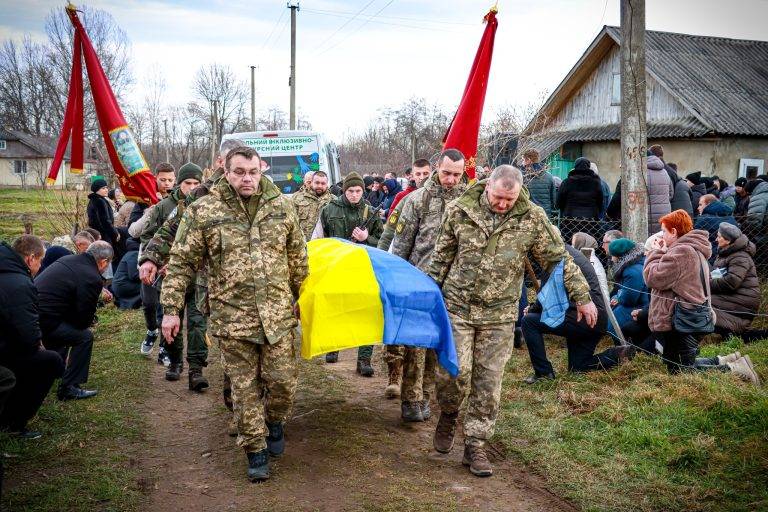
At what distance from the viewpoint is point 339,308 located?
5055mm

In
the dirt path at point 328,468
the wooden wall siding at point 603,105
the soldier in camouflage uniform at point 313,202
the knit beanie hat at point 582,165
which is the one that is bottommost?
the dirt path at point 328,468

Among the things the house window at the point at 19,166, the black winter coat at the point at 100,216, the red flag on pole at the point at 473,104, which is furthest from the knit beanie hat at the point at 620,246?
the house window at the point at 19,166

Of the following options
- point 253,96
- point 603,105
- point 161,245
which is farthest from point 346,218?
point 253,96

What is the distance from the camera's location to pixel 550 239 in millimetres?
4953

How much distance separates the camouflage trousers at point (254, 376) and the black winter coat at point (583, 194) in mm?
7114

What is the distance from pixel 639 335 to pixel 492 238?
12.0ft

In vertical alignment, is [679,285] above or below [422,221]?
below

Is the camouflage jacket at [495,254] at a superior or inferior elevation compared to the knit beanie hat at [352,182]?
inferior

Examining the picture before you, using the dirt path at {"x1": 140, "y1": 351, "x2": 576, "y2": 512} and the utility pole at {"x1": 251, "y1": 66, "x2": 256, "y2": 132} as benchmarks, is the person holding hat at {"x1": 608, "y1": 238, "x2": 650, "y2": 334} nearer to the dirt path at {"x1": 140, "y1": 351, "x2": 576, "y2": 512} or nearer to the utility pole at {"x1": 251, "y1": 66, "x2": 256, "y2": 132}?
the dirt path at {"x1": 140, "y1": 351, "x2": 576, "y2": 512}

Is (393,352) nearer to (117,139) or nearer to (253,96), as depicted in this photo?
(117,139)

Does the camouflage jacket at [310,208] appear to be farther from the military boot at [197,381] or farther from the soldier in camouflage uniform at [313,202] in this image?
the military boot at [197,381]

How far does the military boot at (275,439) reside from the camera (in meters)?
5.01

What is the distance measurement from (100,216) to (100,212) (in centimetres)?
7

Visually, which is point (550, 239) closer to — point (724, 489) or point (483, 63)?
point (724, 489)
